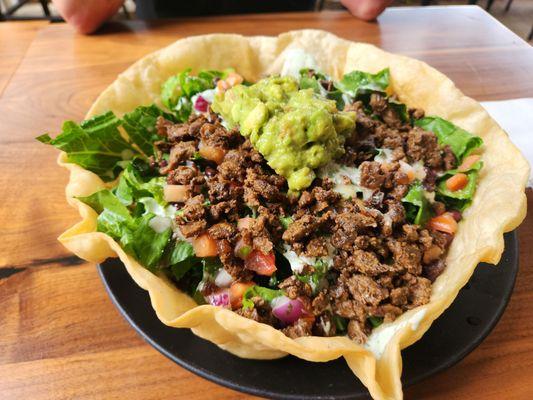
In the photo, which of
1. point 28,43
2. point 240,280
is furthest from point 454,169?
point 28,43

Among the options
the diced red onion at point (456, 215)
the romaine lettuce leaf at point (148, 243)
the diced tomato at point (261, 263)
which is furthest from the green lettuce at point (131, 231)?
the diced red onion at point (456, 215)

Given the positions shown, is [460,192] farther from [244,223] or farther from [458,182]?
[244,223]

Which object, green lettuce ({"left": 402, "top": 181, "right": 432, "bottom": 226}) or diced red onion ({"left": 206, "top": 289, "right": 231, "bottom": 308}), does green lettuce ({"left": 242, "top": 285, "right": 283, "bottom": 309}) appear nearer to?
diced red onion ({"left": 206, "top": 289, "right": 231, "bottom": 308})

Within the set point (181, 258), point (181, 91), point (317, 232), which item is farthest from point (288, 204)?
point (181, 91)

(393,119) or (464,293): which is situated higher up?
(393,119)

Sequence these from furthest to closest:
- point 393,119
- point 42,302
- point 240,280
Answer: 1. point 393,119
2. point 42,302
3. point 240,280

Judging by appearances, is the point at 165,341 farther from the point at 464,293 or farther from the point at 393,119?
the point at 393,119
